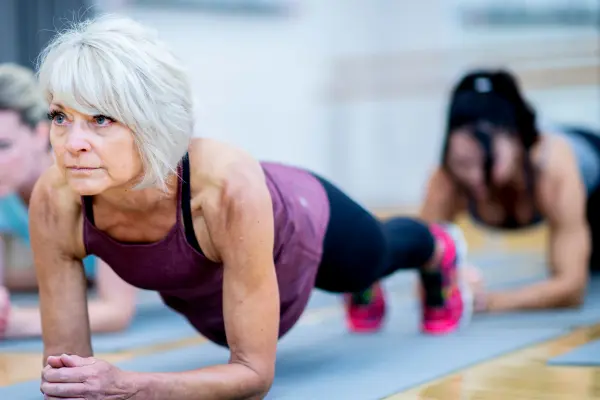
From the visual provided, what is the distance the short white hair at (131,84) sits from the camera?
1.31 m

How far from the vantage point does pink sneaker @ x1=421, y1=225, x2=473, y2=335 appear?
2.30m

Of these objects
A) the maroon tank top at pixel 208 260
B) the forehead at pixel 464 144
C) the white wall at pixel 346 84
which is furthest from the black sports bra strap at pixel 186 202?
the white wall at pixel 346 84

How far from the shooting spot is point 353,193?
634 cm

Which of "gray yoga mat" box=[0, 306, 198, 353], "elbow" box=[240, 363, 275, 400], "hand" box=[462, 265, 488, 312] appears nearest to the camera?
"elbow" box=[240, 363, 275, 400]

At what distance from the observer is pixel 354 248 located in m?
1.86

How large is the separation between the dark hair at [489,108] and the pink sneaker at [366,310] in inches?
17.3

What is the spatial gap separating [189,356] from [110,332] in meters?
0.42

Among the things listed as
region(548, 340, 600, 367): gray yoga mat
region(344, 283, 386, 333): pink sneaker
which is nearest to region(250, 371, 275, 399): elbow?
region(548, 340, 600, 367): gray yoga mat

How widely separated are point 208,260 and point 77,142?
0.31 m

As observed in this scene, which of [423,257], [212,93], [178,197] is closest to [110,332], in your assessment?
[423,257]

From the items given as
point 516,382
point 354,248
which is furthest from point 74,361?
point 516,382

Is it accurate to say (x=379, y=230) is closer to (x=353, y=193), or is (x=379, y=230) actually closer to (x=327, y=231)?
(x=327, y=231)

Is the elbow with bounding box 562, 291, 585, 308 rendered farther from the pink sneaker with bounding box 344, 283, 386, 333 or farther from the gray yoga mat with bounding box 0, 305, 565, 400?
the pink sneaker with bounding box 344, 283, 386, 333

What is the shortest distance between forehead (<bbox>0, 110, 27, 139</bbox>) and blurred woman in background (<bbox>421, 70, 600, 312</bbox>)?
3.55 ft
